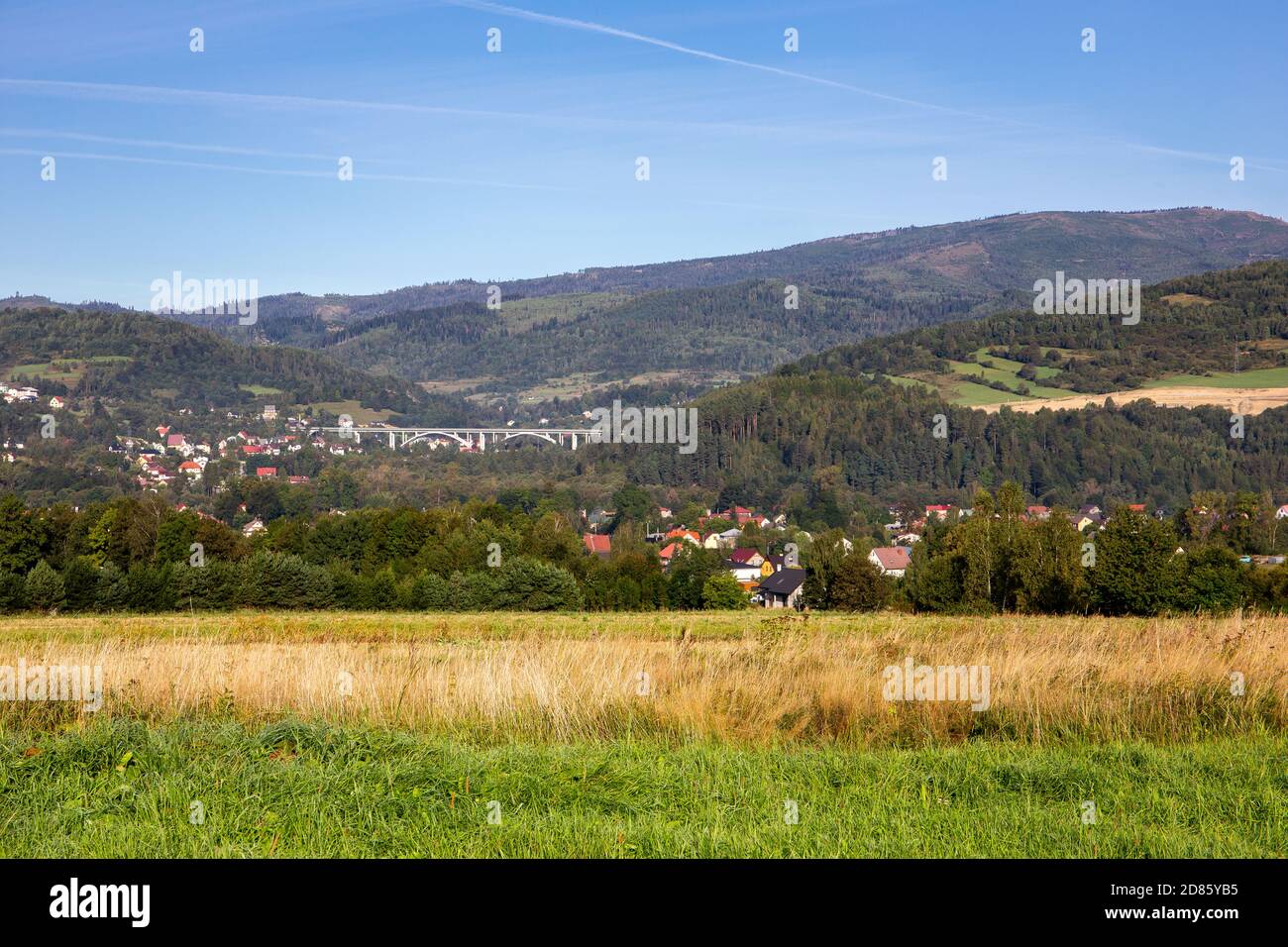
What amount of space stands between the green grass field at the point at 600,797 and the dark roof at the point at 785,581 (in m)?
70.2

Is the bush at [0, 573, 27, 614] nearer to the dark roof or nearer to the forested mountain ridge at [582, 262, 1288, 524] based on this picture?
the dark roof

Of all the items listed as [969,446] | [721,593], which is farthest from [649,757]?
[969,446]

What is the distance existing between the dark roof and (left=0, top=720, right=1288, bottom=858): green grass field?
230 feet

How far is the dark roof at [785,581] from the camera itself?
78312 millimetres

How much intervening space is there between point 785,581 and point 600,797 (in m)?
74.5

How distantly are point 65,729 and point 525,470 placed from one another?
170738 mm

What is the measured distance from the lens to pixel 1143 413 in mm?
159375

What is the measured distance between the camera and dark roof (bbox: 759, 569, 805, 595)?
257 feet

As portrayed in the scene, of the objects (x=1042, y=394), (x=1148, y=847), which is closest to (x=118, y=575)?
(x=1148, y=847)

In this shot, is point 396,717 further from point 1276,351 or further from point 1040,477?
point 1276,351

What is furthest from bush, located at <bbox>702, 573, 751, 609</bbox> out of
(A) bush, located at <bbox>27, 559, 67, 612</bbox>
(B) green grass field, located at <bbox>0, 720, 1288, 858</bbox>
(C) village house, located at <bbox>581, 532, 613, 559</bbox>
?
(B) green grass field, located at <bbox>0, 720, 1288, 858</bbox>

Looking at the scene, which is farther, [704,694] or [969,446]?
[969,446]

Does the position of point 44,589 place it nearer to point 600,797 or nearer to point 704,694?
point 704,694

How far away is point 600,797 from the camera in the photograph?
6.61 metres
